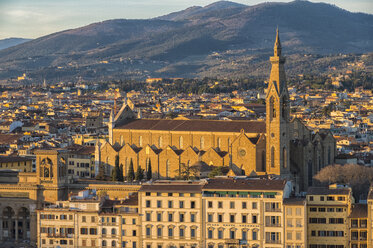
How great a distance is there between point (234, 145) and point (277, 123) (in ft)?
12.4

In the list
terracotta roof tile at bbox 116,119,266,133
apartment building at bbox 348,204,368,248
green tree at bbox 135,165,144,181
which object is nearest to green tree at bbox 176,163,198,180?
green tree at bbox 135,165,144,181

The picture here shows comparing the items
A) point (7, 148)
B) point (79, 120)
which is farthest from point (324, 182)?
point (79, 120)

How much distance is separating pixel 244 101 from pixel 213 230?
136826 millimetres

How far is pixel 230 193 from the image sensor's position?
205ft

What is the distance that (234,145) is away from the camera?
81312mm

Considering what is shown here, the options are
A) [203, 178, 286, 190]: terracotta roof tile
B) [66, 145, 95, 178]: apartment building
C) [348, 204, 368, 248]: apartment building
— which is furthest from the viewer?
[66, 145, 95, 178]: apartment building

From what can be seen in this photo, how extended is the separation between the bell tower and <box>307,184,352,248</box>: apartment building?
54.9ft

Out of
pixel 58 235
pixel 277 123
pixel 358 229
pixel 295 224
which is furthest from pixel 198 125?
pixel 358 229

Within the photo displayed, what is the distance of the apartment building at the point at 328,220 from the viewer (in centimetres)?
6169

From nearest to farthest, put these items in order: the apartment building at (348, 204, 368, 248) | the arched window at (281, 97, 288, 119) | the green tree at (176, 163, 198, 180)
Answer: the apartment building at (348, 204, 368, 248), the green tree at (176, 163, 198, 180), the arched window at (281, 97, 288, 119)

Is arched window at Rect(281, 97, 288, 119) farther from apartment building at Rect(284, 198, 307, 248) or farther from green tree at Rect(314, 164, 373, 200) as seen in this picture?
apartment building at Rect(284, 198, 307, 248)

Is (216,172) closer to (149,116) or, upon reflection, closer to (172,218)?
(172,218)

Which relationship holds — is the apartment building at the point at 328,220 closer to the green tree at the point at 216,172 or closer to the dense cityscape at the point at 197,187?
the dense cityscape at the point at 197,187

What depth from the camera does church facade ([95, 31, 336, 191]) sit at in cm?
7962
